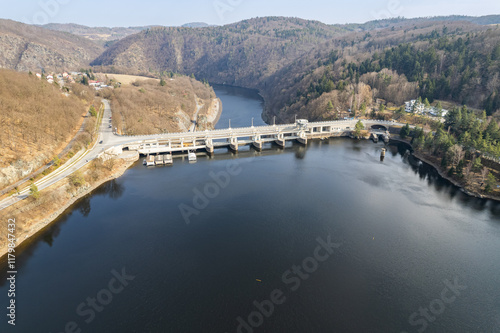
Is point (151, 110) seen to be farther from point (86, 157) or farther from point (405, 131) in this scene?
point (405, 131)

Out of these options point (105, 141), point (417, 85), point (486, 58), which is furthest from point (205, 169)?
point (486, 58)

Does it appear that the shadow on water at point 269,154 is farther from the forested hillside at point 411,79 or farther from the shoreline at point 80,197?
the forested hillside at point 411,79

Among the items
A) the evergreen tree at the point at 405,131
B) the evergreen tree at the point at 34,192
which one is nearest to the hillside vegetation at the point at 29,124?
the evergreen tree at the point at 34,192

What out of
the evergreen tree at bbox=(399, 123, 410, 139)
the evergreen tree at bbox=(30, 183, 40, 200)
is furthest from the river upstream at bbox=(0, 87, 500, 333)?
the evergreen tree at bbox=(399, 123, 410, 139)

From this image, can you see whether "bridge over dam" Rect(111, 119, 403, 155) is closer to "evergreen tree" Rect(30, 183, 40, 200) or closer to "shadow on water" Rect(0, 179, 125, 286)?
"shadow on water" Rect(0, 179, 125, 286)

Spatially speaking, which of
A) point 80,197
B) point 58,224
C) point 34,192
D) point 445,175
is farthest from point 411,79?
point 34,192

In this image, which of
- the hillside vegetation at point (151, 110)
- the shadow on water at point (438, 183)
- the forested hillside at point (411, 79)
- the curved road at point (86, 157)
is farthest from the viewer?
the forested hillside at point (411, 79)
